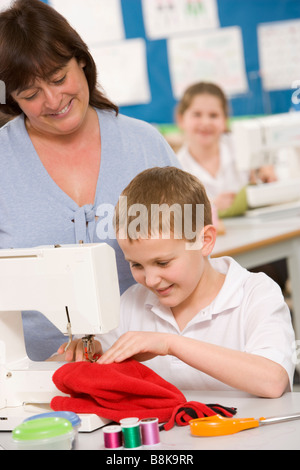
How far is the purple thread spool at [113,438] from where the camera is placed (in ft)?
3.95

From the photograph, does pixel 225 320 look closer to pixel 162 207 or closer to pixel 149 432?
pixel 162 207

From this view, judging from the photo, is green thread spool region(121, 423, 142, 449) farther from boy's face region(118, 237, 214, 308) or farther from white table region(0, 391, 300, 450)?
boy's face region(118, 237, 214, 308)

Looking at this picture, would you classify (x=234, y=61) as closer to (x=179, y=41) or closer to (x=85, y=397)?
(x=179, y=41)

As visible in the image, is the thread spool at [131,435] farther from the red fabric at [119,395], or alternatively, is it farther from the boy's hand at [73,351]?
the boy's hand at [73,351]

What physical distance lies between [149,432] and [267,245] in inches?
84.8

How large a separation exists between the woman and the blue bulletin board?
9.27 feet

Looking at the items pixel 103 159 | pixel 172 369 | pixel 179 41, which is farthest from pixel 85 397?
pixel 179 41

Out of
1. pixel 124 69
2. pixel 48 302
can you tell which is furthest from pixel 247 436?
pixel 124 69

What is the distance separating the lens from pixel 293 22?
4930 millimetres

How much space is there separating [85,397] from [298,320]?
217cm

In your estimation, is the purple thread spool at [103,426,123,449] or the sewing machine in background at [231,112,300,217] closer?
the purple thread spool at [103,426,123,449]

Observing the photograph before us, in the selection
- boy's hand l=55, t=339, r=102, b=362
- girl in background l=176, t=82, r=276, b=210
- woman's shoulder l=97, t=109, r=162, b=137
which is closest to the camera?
boy's hand l=55, t=339, r=102, b=362

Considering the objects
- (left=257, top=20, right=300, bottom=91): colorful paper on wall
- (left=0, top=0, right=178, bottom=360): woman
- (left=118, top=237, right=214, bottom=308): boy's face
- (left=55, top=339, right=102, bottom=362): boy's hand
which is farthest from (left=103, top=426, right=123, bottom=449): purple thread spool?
(left=257, top=20, right=300, bottom=91): colorful paper on wall

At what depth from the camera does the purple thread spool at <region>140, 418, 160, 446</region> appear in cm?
120
